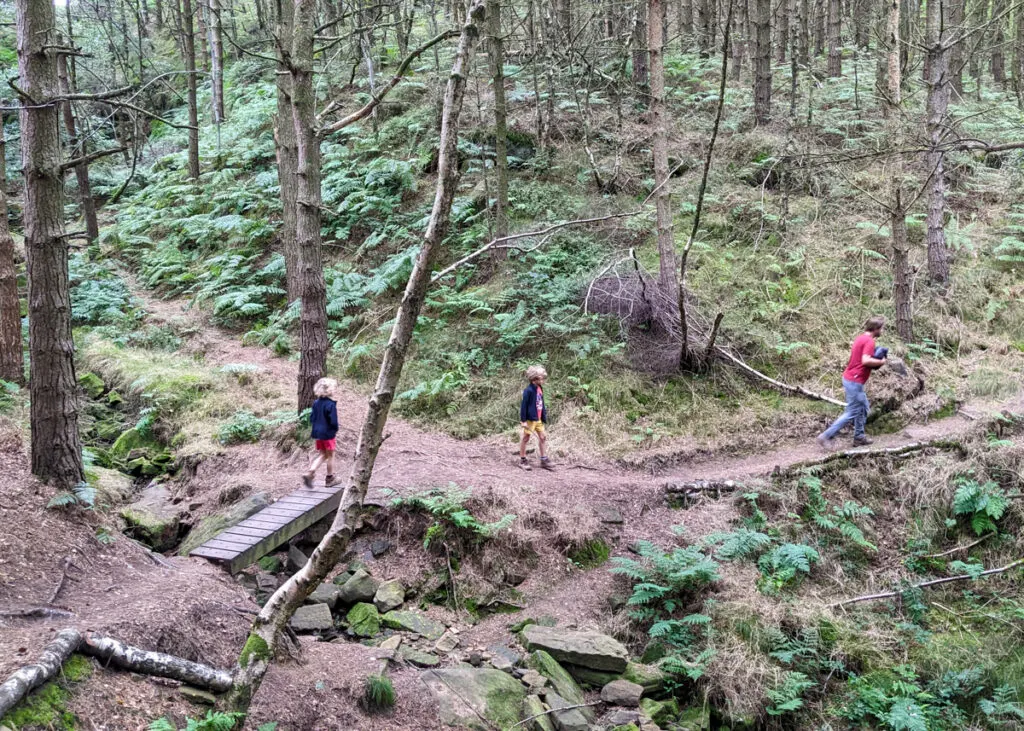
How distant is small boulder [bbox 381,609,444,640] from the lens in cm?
716

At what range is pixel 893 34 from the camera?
1102cm

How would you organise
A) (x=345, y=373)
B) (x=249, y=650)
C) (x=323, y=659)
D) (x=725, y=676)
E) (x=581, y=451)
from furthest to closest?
(x=345, y=373) → (x=581, y=451) → (x=725, y=676) → (x=323, y=659) → (x=249, y=650)

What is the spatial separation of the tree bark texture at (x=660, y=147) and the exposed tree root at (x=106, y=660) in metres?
9.42

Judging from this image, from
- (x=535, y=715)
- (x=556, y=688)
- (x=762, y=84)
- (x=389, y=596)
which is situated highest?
(x=762, y=84)

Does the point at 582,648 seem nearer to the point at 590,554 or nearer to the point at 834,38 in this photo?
the point at 590,554

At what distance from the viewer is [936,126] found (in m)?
11.1

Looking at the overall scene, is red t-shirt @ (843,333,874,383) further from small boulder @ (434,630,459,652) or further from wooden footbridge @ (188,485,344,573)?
wooden footbridge @ (188,485,344,573)

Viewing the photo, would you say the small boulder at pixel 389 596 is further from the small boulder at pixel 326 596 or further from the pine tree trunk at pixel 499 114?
the pine tree trunk at pixel 499 114

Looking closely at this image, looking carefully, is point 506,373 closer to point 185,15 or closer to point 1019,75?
point 185,15

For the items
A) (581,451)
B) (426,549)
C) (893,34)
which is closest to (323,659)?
(426,549)

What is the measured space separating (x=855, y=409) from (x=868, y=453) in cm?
62

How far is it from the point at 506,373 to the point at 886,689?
7138 millimetres

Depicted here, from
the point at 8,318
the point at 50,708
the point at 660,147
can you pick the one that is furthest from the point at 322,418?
the point at 660,147

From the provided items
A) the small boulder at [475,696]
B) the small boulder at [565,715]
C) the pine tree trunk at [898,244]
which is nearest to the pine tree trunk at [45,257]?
the small boulder at [475,696]
